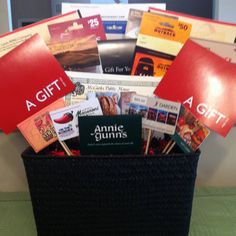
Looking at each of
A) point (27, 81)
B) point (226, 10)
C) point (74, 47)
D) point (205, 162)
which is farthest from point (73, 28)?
point (226, 10)

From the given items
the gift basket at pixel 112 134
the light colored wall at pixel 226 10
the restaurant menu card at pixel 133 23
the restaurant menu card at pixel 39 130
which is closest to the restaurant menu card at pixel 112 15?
the restaurant menu card at pixel 133 23

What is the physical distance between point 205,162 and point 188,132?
0.25 meters

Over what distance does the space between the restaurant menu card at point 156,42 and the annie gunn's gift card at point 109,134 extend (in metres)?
0.15

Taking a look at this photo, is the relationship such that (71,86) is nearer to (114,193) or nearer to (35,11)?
(114,193)

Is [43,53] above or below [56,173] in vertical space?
above

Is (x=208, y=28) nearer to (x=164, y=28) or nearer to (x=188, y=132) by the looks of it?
(x=164, y=28)

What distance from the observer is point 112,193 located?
50 cm

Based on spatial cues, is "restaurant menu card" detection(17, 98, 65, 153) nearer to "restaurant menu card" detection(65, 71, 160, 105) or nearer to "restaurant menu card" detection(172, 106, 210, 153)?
"restaurant menu card" detection(65, 71, 160, 105)

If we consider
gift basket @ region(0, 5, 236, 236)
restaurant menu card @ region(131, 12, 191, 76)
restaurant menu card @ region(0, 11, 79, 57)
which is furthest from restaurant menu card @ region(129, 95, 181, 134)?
restaurant menu card @ region(0, 11, 79, 57)

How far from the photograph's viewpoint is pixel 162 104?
1.64 ft

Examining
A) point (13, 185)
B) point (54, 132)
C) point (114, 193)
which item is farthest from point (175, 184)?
point (13, 185)

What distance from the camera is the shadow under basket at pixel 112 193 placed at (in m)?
0.49

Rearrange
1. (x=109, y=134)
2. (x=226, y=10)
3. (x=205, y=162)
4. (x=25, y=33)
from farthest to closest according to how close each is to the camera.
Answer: (x=226, y=10), (x=205, y=162), (x=25, y=33), (x=109, y=134)

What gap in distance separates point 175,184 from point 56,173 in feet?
0.59
